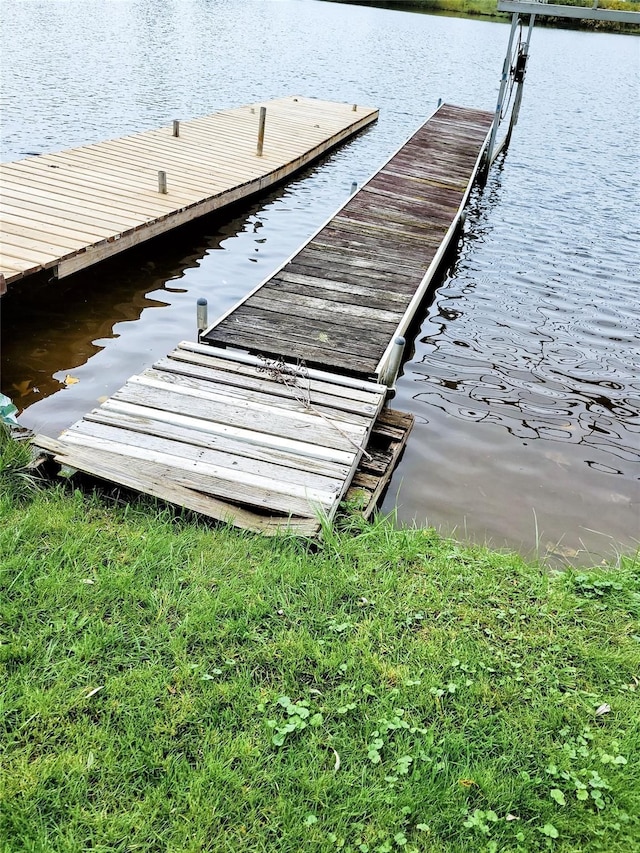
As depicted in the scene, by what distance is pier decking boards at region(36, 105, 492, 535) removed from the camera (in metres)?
4.50

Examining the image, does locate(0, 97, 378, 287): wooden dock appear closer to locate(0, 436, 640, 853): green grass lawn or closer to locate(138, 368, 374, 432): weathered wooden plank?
locate(138, 368, 374, 432): weathered wooden plank

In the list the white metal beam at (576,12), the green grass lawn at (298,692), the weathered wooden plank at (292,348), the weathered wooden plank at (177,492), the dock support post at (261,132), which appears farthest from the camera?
the dock support post at (261,132)

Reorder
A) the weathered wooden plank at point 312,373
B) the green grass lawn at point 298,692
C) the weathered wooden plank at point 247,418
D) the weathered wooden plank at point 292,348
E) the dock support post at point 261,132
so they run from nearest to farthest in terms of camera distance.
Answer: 1. the green grass lawn at point 298,692
2. the weathered wooden plank at point 247,418
3. the weathered wooden plank at point 312,373
4. the weathered wooden plank at point 292,348
5. the dock support post at point 261,132

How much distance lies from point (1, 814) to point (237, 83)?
24437 mm

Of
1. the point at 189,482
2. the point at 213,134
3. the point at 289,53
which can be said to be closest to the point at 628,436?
the point at 189,482

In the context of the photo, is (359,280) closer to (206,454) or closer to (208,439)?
(208,439)

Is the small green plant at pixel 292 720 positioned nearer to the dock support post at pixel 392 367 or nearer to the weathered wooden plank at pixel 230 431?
the weathered wooden plank at pixel 230 431

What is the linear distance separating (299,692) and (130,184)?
9198 mm

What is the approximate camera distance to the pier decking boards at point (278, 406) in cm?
450

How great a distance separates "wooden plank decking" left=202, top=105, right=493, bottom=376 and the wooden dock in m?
2.07

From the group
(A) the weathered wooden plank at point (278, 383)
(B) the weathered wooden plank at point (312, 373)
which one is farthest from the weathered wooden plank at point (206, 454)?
(B) the weathered wooden plank at point (312, 373)

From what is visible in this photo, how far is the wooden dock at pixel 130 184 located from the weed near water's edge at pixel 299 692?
426 centimetres

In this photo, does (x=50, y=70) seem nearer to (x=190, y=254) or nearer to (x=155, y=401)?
(x=190, y=254)

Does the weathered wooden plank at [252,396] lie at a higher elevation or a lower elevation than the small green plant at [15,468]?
higher
